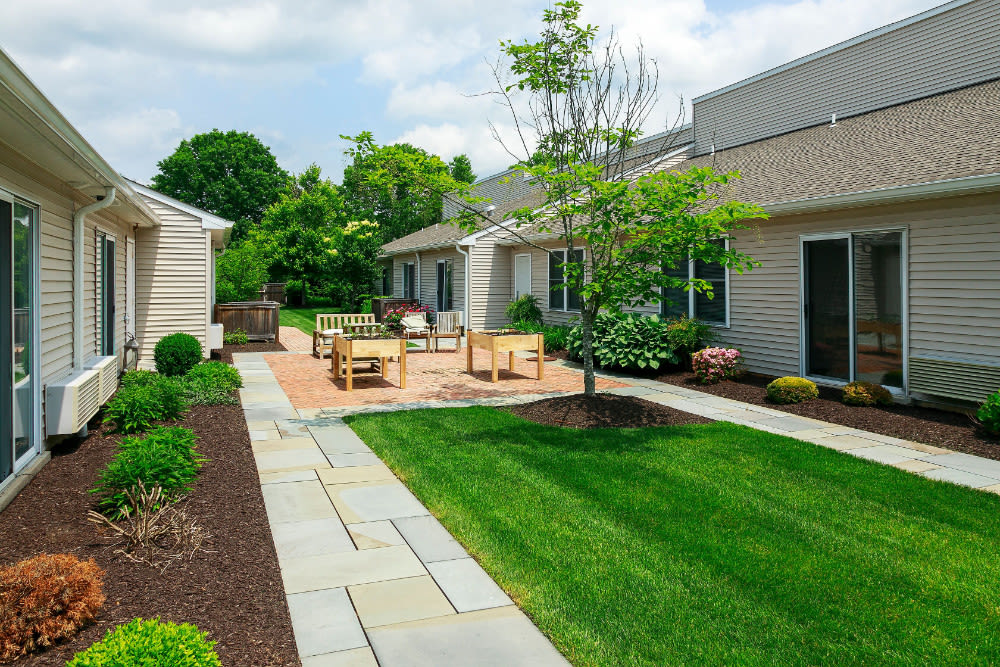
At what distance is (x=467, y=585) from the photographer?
A: 3.56 metres

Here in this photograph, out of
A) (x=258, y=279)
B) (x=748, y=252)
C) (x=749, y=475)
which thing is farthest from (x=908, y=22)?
(x=258, y=279)

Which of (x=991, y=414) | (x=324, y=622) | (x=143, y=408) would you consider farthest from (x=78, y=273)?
(x=991, y=414)

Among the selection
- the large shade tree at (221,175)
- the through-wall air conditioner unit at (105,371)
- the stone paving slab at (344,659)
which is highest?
the large shade tree at (221,175)

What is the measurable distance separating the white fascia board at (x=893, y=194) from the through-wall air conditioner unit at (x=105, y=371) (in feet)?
27.3

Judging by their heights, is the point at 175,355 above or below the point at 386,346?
below

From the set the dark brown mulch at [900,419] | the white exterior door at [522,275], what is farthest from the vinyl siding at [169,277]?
the dark brown mulch at [900,419]

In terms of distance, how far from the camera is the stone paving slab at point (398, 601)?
3.21 meters

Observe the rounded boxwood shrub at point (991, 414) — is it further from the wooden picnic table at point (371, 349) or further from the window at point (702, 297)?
the wooden picnic table at point (371, 349)

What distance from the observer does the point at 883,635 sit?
3.05 meters

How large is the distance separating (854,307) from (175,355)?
9.51 metres

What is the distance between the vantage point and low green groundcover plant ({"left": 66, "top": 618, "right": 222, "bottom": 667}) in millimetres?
2365

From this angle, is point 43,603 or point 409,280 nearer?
point 43,603

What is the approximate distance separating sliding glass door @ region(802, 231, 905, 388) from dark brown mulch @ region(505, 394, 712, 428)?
8.33 ft

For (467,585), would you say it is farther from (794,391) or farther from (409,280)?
(409,280)
